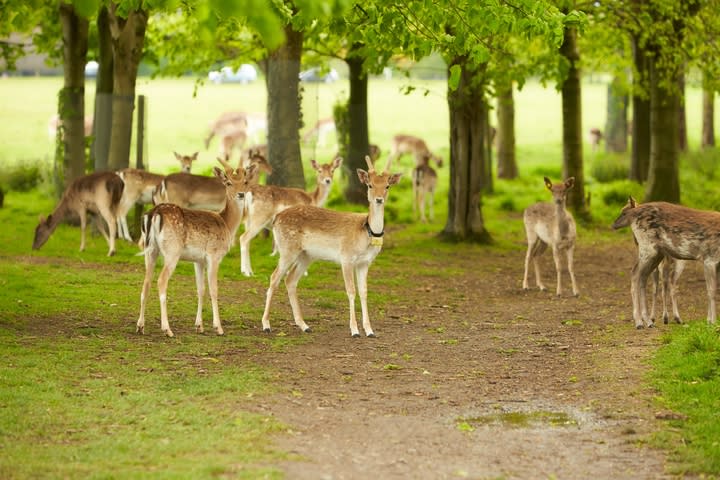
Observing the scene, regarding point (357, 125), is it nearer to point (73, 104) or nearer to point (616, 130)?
point (73, 104)

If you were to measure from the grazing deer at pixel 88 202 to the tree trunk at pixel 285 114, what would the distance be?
2.61m

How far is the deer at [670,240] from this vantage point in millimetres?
11289

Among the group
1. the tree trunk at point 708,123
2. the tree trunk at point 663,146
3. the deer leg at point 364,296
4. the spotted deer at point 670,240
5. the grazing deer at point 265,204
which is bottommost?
the deer leg at point 364,296

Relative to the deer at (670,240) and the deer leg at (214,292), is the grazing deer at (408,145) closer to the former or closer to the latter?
the deer at (670,240)

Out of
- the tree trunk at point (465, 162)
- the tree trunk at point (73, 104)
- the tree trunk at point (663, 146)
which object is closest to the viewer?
the tree trunk at point (465, 162)

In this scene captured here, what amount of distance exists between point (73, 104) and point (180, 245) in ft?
32.3

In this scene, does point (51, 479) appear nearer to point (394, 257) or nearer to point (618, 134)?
point (394, 257)

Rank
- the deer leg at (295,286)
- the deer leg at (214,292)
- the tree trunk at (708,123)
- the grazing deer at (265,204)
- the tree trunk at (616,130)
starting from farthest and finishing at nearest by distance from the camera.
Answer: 1. the tree trunk at (616,130)
2. the tree trunk at (708,123)
3. the grazing deer at (265,204)
4. the deer leg at (295,286)
5. the deer leg at (214,292)

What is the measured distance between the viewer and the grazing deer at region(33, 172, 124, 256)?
1672cm

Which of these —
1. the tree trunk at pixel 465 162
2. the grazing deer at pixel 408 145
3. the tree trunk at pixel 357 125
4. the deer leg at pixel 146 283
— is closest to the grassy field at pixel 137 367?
the deer leg at pixel 146 283

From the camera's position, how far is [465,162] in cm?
1897

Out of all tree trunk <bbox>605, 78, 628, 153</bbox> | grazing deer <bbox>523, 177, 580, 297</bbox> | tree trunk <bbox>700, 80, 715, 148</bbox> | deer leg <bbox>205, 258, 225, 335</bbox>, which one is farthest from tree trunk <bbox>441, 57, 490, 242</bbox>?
tree trunk <bbox>605, 78, 628, 153</bbox>

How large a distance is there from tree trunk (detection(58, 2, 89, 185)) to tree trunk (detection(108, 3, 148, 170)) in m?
2.07

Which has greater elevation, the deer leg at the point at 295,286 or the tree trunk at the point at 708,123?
the tree trunk at the point at 708,123
